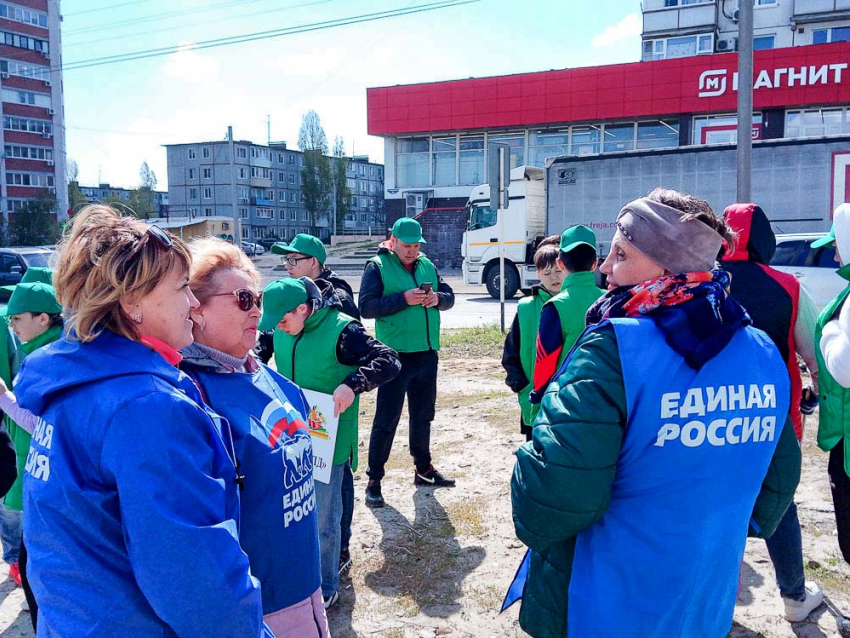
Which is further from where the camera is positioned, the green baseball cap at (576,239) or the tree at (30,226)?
the tree at (30,226)

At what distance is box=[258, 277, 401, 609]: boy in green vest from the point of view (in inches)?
140

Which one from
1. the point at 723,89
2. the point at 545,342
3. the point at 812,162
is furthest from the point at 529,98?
the point at 545,342

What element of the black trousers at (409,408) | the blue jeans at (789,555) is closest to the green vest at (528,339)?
the black trousers at (409,408)

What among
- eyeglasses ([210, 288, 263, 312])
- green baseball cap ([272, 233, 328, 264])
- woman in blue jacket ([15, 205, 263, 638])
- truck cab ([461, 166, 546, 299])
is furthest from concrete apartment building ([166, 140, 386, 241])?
woman in blue jacket ([15, 205, 263, 638])

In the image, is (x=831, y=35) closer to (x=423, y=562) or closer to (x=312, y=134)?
(x=423, y=562)

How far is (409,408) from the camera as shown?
5.48m

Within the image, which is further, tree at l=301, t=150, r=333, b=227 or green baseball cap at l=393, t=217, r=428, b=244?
tree at l=301, t=150, r=333, b=227

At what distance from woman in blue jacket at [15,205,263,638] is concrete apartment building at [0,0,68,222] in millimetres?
65246

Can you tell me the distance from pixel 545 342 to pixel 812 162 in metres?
15.8

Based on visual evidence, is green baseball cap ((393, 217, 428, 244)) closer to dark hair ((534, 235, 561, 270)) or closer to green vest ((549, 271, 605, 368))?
dark hair ((534, 235, 561, 270))

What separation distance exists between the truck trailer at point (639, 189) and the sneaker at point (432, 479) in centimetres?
1246

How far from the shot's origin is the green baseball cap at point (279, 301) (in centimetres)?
335

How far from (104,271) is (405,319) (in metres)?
3.84

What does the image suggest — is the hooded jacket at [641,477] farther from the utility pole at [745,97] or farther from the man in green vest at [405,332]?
the utility pole at [745,97]
